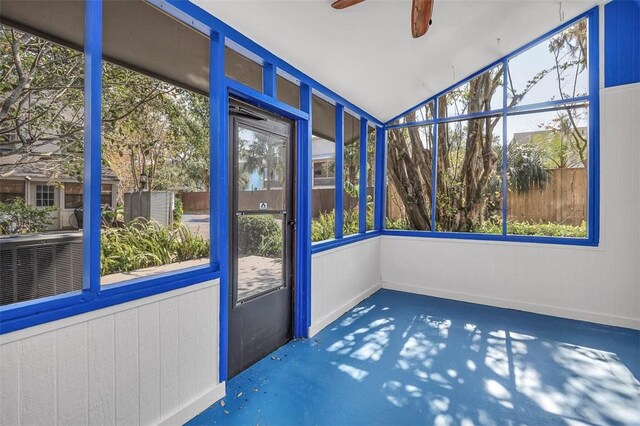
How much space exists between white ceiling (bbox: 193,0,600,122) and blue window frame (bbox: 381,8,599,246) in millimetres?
252

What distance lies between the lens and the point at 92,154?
1.52 metres

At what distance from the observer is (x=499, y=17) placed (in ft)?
10.8

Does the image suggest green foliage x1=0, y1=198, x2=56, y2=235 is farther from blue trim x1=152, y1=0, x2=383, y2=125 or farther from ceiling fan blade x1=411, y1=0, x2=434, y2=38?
ceiling fan blade x1=411, y1=0, x2=434, y2=38

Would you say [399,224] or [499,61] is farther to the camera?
[399,224]

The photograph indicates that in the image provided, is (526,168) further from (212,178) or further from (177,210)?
(177,210)

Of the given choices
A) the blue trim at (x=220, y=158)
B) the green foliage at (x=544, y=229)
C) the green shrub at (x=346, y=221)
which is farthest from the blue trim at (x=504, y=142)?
the blue trim at (x=220, y=158)

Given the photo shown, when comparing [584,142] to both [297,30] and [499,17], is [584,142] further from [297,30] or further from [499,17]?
[297,30]

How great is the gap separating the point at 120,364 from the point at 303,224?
1835 mm

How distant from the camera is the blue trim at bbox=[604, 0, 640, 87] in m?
3.39

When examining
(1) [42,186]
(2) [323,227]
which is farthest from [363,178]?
(1) [42,186]

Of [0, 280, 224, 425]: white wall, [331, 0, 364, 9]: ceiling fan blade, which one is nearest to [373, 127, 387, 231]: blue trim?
[331, 0, 364, 9]: ceiling fan blade

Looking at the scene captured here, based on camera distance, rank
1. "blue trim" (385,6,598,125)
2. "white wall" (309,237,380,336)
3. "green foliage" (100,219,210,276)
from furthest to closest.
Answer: "blue trim" (385,6,598,125) < "green foliage" (100,219,210,276) < "white wall" (309,237,380,336)

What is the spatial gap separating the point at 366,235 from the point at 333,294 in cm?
117

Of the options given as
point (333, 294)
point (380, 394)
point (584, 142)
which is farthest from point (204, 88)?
point (584, 142)
